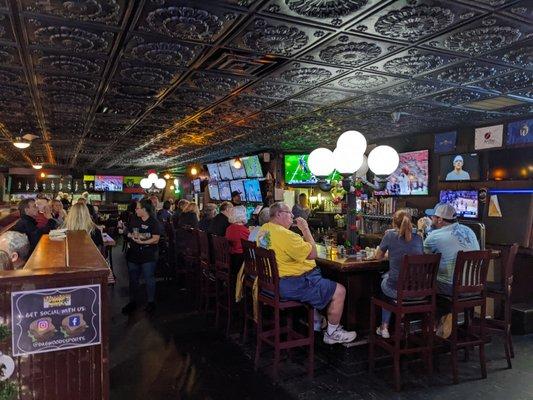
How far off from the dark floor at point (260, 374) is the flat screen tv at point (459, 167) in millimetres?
2912

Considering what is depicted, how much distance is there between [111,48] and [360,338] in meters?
3.76

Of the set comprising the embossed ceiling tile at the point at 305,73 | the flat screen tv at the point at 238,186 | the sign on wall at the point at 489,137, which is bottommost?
the flat screen tv at the point at 238,186

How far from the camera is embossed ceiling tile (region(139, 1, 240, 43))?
2.78 meters

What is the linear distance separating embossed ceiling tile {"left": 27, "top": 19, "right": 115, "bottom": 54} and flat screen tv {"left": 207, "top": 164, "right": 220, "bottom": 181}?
1021cm

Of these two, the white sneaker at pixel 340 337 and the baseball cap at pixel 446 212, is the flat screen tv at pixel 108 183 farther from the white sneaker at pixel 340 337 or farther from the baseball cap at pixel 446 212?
the baseball cap at pixel 446 212

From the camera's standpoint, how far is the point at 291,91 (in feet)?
16.6

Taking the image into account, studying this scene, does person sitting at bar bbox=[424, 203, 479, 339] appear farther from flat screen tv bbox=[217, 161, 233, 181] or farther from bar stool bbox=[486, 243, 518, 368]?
flat screen tv bbox=[217, 161, 233, 181]

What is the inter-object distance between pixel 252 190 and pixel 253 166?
740 millimetres

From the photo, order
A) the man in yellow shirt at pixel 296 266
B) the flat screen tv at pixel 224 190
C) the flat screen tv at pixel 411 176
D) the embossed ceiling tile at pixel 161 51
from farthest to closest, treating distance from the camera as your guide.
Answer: the flat screen tv at pixel 224 190
the flat screen tv at pixel 411 176
the man in yellow shirt at pixel 296 266
the embossed ceiling tile at pixel 161 51

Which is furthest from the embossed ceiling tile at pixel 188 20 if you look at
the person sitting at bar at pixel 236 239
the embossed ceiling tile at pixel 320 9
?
the person sitting at bar at pixel 236 239

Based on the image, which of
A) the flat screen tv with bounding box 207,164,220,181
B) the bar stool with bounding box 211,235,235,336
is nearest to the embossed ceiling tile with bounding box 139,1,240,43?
the bar stool with bounding box 211,235,235,336

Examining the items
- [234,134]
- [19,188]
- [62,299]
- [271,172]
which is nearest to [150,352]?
[62,299]

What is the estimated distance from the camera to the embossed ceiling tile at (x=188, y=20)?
2.78 m

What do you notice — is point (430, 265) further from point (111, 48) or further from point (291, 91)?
point (111, 48)
